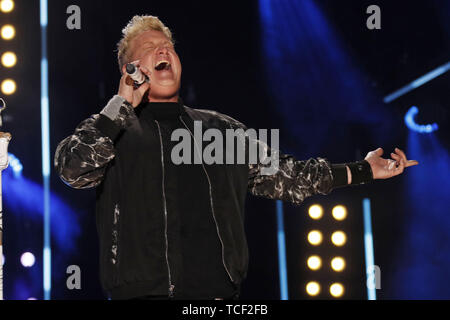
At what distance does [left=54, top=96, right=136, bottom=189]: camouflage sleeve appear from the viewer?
201 centimetres

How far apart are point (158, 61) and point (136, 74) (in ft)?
0.79

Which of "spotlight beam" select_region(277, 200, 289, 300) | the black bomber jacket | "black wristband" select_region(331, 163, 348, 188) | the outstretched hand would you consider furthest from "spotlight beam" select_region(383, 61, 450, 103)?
the black bomber jacket

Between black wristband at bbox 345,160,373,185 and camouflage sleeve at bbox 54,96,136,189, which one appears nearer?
camouflage sleeve at bbox 54,96,136,189

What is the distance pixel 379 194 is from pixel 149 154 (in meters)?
2.08

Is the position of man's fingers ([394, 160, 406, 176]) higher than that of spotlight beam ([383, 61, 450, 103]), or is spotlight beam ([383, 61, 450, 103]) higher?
spotlight beam ([383, 61, 450, 103])

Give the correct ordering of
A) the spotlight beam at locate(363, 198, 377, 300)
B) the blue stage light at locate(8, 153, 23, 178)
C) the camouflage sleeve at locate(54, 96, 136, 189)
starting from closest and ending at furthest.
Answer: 1. the camouflage sleeve at locate(54, 96, 136, 189)
2. the blue stage light at locate(8, 153, 23, 178)
3. the spotlight beam at locate(363, 198, 377, 300)

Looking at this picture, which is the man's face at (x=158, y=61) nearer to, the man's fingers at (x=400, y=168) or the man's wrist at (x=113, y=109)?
the man's wrist at (x=113, y=109)

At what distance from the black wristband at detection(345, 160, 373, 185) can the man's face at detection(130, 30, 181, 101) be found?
2.21ft

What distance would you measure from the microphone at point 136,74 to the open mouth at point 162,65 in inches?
6.4

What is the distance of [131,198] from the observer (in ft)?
6.81

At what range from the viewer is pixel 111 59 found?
3.87 m

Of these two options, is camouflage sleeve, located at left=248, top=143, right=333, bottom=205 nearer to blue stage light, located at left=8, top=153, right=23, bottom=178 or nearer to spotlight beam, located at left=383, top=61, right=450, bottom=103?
spotlight beam, located at left=383, top=61, right=450, bottom=103

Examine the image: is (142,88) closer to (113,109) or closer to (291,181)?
(113,109)

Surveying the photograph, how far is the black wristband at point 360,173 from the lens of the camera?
245 cm
